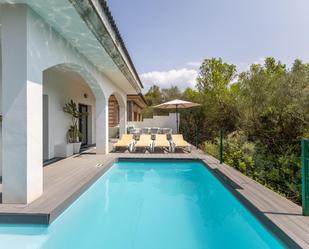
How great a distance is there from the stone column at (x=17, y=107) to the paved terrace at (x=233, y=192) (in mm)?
383

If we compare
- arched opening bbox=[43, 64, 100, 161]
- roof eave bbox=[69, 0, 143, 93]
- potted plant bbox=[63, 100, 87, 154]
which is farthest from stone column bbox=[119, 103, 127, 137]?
roof eave bbox=[69, 0, 143, 93]

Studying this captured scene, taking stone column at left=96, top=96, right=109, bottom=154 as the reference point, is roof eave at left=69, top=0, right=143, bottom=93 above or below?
above

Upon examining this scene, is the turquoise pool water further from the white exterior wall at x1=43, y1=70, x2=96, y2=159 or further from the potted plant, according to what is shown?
the potted plant

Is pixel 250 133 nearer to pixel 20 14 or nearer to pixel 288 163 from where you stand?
pixel 288 163

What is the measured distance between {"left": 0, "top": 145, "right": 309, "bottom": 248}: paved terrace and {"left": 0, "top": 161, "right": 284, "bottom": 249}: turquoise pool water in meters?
0.15

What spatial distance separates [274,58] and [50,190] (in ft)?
77.4

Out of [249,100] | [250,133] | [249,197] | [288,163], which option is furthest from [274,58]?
[249,197]

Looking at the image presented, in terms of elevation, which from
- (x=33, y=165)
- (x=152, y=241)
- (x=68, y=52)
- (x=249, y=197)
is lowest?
(x=152, y=241)

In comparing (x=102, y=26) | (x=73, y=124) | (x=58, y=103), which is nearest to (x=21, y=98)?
(x=102, y=26)

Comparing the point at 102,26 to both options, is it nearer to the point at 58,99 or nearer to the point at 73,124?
the point at 58,99

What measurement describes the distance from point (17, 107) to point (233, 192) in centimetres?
456

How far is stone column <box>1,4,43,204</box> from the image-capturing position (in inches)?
148

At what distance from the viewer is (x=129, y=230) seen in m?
3.78

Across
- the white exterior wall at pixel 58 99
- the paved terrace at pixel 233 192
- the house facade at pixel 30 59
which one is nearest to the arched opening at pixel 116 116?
the white exterior wall at pixel 58 99
